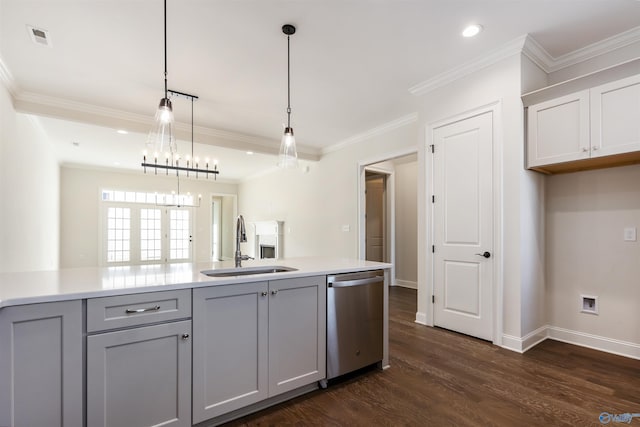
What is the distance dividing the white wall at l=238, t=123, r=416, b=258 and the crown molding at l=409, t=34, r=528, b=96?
0.88 meters

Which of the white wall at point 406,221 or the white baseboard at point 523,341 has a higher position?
the white wall at point 406,221

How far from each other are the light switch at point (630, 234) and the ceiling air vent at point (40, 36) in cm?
520

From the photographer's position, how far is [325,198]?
6.03 metres

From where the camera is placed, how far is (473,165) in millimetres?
3094

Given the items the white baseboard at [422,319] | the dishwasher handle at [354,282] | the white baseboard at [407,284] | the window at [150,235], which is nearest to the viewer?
the dishwasher handle at [354,282]

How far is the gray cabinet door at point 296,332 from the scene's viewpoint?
1929 millimetres

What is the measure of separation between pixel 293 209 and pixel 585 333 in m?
5.32

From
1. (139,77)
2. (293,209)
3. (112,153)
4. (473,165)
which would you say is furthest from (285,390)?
(112,153)

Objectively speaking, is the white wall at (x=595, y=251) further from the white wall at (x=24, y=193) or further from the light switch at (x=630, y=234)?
the white wall at (x=24, y=193)

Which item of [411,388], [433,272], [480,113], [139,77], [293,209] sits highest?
[139,77]

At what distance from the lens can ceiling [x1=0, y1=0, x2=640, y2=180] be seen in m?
2.32

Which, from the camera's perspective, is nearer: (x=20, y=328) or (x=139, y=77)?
(x=20, y=328)

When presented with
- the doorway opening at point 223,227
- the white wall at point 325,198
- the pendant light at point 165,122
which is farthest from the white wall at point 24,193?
the doorway opening at point 223,227

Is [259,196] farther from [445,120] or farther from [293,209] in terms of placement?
[445,120]
